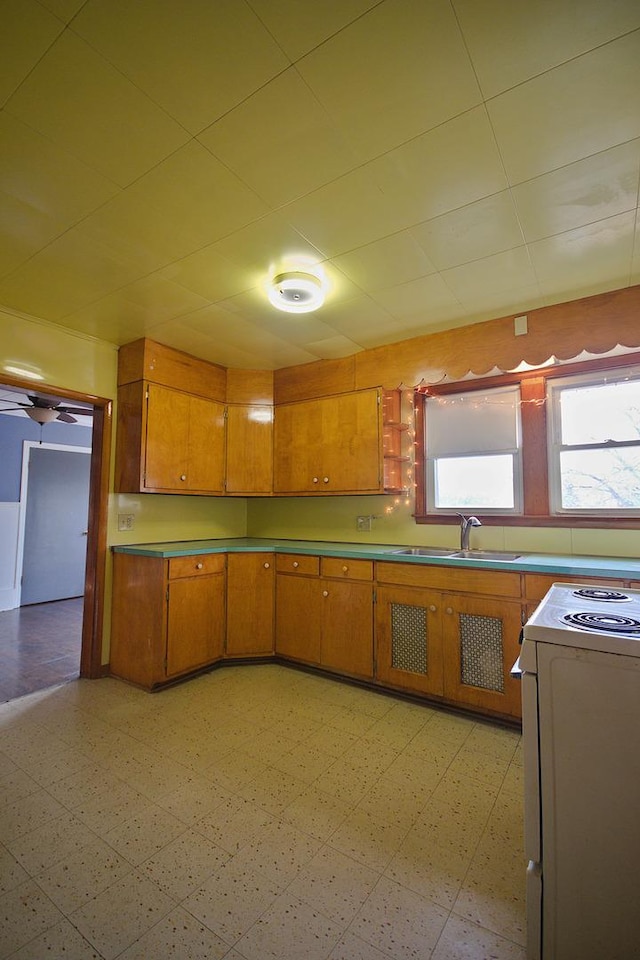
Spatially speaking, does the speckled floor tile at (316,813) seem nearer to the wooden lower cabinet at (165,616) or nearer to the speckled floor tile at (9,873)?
the speckled floor tile at (9,873)

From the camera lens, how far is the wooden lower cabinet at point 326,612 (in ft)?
9.82

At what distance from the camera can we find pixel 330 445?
353 centimetres

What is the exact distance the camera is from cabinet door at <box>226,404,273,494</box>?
3809 mm

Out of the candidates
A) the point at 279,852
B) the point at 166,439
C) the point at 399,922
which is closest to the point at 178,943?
the point at 279,852

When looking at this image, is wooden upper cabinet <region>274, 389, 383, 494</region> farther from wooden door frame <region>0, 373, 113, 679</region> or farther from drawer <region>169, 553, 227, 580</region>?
wooden door frame <region>0, 373, 113, 679</region>

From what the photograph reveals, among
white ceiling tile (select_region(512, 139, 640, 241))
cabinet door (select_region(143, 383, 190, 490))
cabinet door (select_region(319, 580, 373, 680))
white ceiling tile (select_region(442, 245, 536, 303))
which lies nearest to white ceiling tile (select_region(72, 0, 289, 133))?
white ceiling tile (select_region(512, 139, 640, 241))

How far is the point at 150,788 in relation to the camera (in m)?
1.92

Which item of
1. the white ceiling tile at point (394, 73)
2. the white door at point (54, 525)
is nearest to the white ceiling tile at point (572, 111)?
the white ceiling tile at point (394, 73)

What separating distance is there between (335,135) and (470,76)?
44 centimetres

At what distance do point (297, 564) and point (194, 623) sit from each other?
2.78 ft

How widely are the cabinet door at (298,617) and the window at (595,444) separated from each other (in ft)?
5.86

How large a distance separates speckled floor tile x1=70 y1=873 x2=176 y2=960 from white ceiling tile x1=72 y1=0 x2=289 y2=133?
2.50 metres

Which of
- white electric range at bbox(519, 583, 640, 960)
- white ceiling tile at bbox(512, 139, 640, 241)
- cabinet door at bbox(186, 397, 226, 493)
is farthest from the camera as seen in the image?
cabinet door at bbox(186, 397, 226, 493)

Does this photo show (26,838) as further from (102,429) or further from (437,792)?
(102,429)
